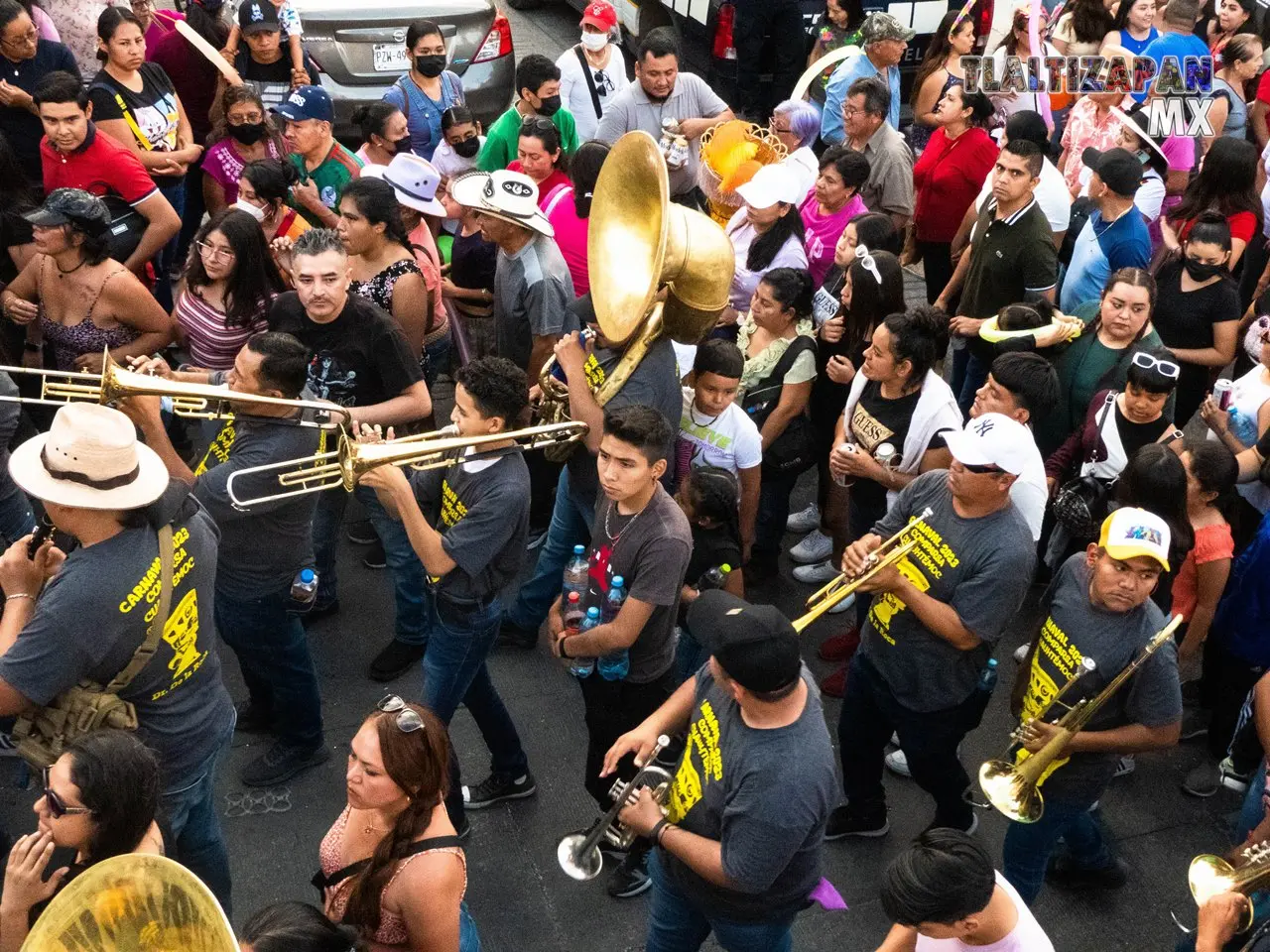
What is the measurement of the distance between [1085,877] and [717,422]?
208 cm

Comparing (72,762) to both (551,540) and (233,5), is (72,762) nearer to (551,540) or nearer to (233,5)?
(551,540)

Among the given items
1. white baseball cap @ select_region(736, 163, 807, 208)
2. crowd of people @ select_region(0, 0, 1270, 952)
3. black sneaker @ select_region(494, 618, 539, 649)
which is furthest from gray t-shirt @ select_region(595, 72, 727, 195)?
black sneaker @ select_region(494, 618, 539, 649)

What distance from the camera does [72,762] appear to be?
2975 millimetres

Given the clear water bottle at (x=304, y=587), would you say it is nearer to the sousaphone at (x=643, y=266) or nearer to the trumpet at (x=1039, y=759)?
the sousaphone at (x=643, y=266)

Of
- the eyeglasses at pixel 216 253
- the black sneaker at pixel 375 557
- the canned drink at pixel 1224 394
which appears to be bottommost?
the black sneaker at pixel 375 557

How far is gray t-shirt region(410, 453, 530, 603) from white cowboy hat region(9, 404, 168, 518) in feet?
3.37

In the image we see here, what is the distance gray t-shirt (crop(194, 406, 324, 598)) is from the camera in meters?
4.29

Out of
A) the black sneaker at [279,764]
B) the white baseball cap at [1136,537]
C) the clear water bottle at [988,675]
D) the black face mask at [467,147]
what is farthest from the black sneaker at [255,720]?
the black face mask at [467,147]

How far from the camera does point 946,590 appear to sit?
4.09 m

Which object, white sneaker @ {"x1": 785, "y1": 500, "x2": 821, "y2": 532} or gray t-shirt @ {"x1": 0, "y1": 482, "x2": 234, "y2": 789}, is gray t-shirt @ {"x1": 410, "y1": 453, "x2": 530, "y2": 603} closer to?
gray t-shirt @ {"x1": 0, "y1": 482, "x2": 234, "y2": 789}

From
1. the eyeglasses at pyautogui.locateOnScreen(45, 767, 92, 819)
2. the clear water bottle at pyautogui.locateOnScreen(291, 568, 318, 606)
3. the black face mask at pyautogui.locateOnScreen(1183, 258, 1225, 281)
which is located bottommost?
the clear water bottle at pyautogui.locateOnScreen(291, 568, 318, 606)

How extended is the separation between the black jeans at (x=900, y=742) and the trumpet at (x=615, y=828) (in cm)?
100

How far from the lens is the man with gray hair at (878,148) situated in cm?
702

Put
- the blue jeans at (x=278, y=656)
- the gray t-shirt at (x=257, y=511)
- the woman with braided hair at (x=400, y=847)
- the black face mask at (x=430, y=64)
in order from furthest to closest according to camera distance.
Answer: the black face mask at (x=430, y=64), the blue jeans at (x=278, y=656), the gray t-shirt at (x=257, y=511), the woman with braided hair at (x=400, y=847)
